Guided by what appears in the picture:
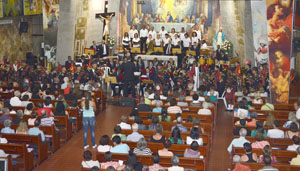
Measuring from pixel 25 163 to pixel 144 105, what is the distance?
425cm

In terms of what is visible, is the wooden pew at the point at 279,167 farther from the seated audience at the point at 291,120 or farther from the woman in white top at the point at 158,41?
the woman in white top at the point at 158,41

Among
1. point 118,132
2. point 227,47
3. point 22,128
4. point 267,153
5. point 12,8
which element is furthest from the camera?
point 227,47

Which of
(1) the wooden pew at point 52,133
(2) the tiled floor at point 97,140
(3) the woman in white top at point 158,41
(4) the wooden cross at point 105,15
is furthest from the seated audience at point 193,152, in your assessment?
(4) the wooden cross at point 105,15

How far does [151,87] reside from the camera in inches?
785

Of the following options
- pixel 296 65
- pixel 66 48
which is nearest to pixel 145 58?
pixel 66 48

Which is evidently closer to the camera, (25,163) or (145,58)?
(25,163)

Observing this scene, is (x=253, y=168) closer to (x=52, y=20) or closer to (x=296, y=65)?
(x=296, y=65)

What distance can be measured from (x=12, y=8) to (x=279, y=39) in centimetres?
1537

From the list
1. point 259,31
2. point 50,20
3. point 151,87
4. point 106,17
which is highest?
point 106,17

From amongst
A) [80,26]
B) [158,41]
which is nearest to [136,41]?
[158,41]

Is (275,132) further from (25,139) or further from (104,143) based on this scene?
(25,139)

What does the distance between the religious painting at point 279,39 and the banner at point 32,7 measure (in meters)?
15.2

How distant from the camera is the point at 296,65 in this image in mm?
20953

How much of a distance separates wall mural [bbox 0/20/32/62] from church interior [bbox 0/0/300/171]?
6 centimetres
